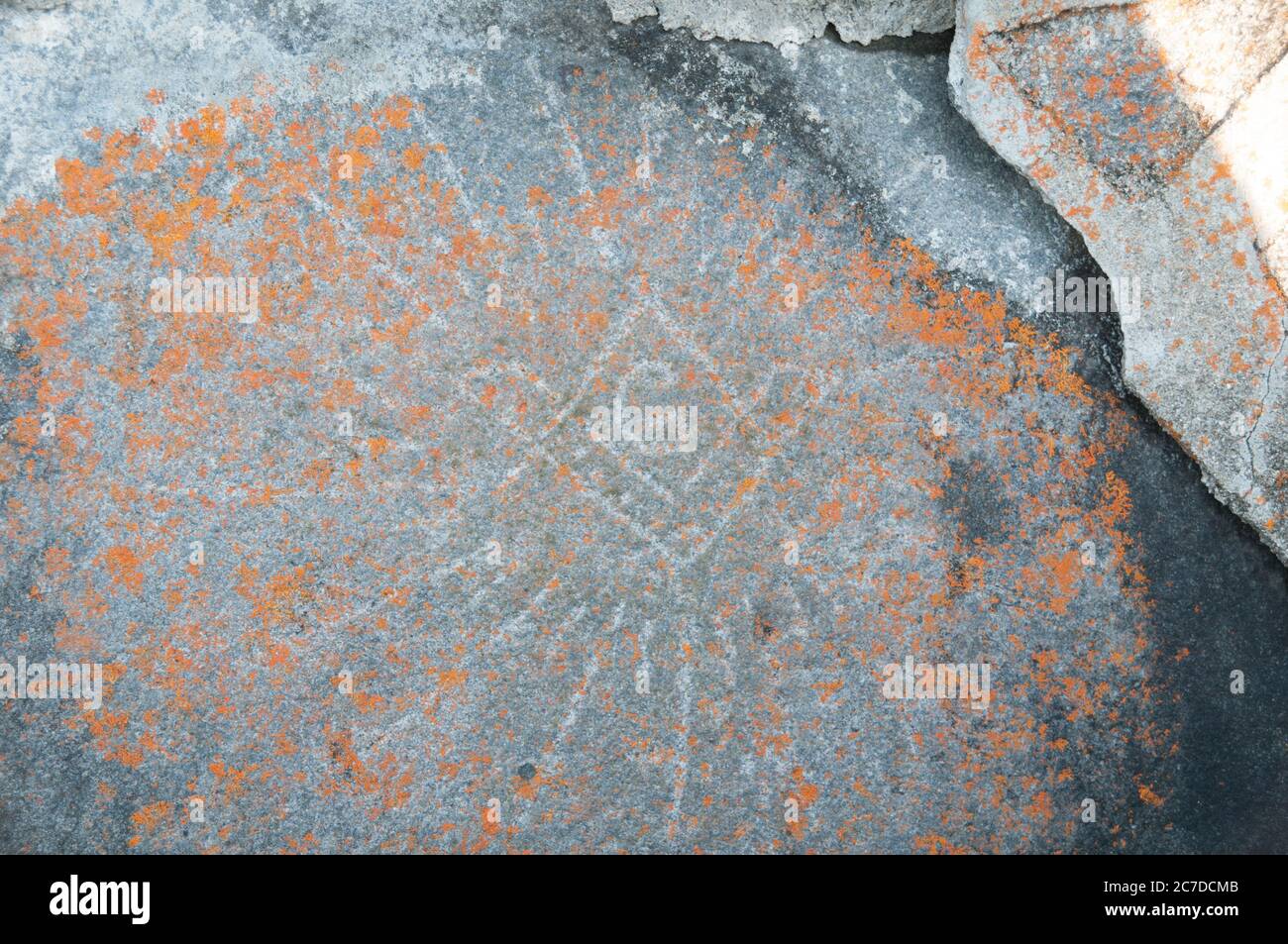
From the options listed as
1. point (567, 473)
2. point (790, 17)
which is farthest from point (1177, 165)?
point (567, 473)

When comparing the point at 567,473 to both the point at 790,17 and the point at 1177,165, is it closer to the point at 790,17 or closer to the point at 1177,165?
the point at 790,17


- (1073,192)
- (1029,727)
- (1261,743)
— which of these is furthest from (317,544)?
(1261,743)

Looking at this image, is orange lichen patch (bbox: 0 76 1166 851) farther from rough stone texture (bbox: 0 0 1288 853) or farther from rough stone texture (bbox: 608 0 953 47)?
rough stone texture (bbox: 608 0 953 47)

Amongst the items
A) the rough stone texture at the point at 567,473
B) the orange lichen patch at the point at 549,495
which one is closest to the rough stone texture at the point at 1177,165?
the rough stone texture at the point at 567,473

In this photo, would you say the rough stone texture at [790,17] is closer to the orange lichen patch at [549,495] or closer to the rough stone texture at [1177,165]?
the rough stone texture at [1177,165]

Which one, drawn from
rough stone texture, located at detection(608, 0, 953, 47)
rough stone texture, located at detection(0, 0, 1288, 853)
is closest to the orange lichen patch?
rough stone texture, located at detection(0, 0, 1288, 853)

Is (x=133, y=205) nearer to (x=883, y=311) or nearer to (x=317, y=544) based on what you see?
(x=317, y=544)
